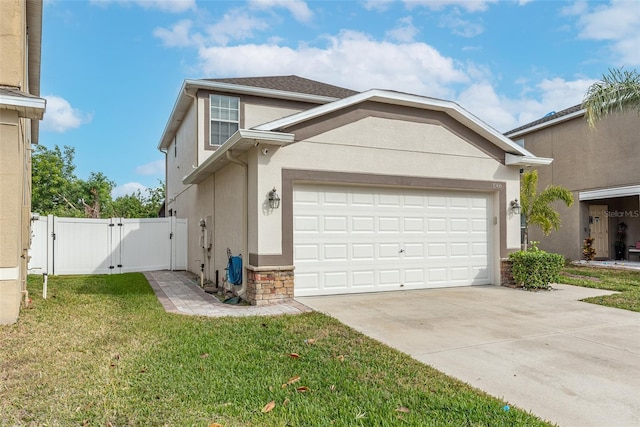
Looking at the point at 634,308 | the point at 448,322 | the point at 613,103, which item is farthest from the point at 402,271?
the point at 613,103

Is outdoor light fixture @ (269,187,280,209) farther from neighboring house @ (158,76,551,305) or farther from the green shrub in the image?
the green shrub

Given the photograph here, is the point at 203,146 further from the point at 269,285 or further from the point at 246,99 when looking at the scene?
the point at 269,285

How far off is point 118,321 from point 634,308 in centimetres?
910

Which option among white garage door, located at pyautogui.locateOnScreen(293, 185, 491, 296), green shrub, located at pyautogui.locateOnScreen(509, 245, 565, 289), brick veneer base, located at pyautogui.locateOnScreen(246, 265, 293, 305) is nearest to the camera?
brick veneer base, located at pyautogui.locateOnScreen(246, 265, 293, 305)

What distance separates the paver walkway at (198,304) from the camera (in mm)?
7129

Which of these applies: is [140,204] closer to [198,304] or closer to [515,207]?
[198,304]

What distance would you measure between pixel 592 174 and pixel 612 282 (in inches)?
290

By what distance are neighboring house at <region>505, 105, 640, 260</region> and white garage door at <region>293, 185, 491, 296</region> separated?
9.17 meters

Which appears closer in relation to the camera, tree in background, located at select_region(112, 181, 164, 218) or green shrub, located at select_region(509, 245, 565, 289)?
green shrub, located at select_region(509, 245, 565, 289)

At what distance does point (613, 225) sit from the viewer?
18156 mm

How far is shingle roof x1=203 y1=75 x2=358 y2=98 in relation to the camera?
12852 mm

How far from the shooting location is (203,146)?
12.2 meters

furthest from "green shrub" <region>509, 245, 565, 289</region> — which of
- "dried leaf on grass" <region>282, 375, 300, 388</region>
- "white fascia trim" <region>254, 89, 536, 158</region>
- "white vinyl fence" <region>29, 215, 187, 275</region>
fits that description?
"white vinyl fence" <region>29, 215, 187, 275</region>

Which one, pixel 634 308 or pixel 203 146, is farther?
pixel 203 146
